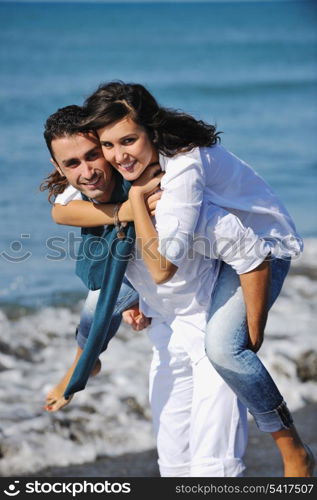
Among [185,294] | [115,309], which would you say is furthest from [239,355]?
[115,309]

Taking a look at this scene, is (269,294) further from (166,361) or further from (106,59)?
(106,59)

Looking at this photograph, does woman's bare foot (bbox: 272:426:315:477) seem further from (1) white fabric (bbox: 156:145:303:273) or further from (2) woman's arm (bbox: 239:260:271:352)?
(1) white fabric (bbox: 156:145:303:273)

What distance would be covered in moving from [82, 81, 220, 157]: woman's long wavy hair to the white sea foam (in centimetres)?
215

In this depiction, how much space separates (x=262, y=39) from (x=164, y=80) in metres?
9.95

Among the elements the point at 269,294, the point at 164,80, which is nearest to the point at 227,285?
the point at 269,294

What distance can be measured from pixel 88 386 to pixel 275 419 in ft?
7.58

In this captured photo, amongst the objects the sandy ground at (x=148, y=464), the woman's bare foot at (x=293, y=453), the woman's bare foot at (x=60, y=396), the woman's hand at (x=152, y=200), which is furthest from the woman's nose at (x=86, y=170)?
the sandy ground at (x=148, y=464)

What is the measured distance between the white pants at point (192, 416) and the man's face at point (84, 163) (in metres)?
0.77

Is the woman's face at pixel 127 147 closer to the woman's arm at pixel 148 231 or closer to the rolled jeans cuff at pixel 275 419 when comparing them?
the woman's arm at pixel 148 231

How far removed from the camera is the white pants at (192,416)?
3.36 metres

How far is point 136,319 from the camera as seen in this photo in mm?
3605

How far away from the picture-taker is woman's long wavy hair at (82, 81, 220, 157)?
2980 mm

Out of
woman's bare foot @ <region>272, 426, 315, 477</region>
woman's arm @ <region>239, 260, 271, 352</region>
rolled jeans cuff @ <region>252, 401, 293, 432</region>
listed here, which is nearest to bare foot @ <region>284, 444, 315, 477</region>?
woman's bare foot @ <region>272, 426, 315, 477</region>

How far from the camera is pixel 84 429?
4773 mm
